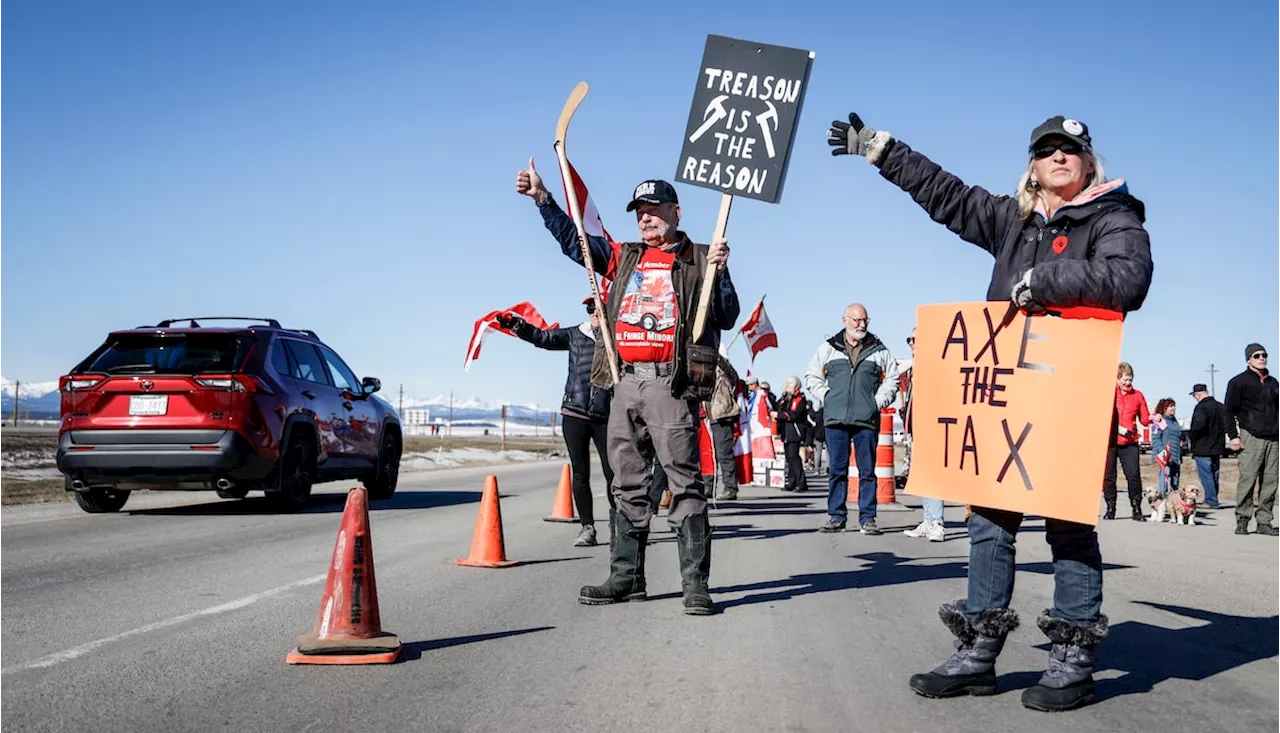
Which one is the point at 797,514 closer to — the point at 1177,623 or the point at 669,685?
the point at 1177,623

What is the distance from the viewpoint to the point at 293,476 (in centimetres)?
1196

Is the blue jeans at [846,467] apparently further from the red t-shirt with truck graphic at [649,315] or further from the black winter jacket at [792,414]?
the black winter jacket at [792,414]

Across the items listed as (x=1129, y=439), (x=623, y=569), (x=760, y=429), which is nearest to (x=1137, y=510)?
(x=1129, y=439)

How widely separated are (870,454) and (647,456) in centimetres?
501

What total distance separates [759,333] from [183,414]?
1020 cm

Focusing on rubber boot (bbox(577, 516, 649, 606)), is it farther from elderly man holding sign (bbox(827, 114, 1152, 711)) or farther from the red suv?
the red suv

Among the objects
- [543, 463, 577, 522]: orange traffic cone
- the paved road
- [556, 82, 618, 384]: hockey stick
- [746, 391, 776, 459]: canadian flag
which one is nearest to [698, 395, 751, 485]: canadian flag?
[746, 391, 776, 459]: canadian flag

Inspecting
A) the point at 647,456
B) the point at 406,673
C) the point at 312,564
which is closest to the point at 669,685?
the point at 406,673

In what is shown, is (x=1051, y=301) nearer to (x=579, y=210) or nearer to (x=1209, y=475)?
(x=579, y=210)

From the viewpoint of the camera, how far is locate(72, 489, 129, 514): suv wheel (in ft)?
39.0

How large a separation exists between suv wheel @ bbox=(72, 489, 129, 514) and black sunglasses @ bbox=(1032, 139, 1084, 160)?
10589 millimetres

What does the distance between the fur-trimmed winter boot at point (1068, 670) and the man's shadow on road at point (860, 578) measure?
2280 millimetres

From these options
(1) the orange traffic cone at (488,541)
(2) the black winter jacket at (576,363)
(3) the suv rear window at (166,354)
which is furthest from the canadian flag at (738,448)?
(1) the orange traffic cone at (488,541)

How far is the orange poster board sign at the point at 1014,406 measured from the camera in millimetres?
3918
